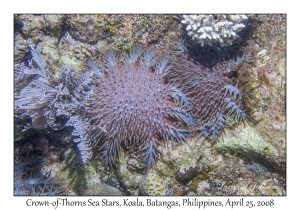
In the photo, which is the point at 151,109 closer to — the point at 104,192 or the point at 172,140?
the point at 172,140

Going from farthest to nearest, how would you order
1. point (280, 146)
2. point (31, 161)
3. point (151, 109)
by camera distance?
point (31, 161), point (151, 109), point (280, 146)

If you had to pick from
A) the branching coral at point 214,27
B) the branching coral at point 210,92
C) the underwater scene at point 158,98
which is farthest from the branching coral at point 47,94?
the branching coral at point 214,27

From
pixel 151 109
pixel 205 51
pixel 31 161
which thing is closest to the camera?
pixel 151 109

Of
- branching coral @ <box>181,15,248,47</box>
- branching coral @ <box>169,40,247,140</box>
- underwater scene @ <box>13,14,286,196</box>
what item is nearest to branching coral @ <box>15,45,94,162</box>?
underwater scene @ <box>13,14,286,196</box>

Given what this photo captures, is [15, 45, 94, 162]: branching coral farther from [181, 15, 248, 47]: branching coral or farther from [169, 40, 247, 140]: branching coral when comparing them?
[181, 15, 248, 47]: branching coral
